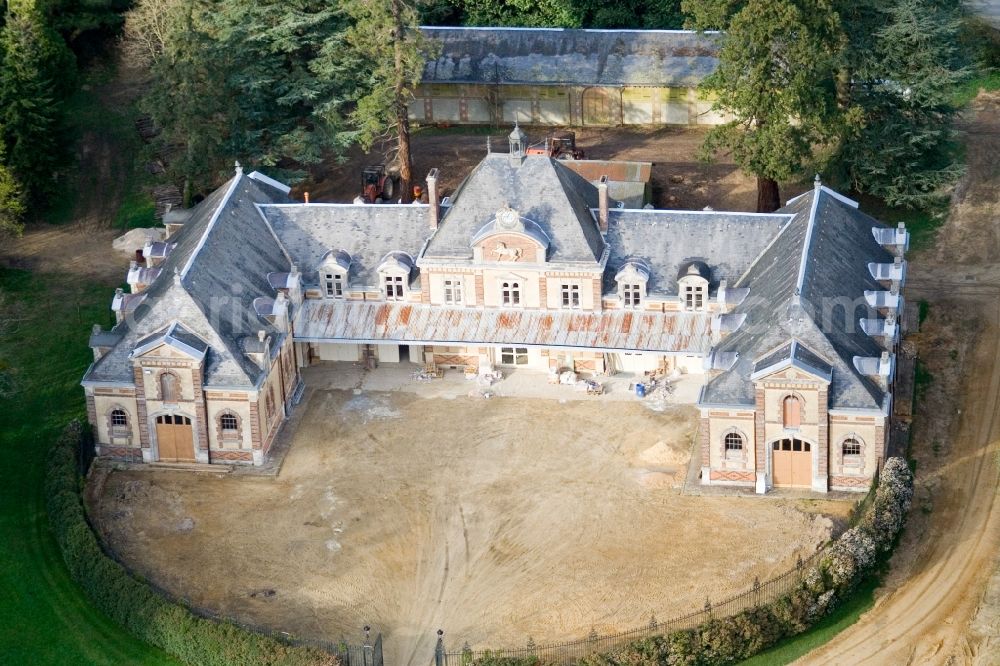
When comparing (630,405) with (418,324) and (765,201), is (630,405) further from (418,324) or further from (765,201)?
(765,201)

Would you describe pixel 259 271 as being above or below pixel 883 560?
A: above

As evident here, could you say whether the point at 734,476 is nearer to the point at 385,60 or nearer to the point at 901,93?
the point at 901,93

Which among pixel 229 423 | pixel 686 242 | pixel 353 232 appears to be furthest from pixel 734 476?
pixel 353 232

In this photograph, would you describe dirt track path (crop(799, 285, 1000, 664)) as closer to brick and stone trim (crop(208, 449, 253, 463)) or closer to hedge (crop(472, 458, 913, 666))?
hedge (crop(472, 458, 913, 666))

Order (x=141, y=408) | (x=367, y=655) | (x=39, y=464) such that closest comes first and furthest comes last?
(x=367, y=655) → (x=141, y=408) → (x=39, y=464)

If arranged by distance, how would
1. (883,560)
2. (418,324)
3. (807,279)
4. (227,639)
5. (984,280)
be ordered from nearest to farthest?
(227,639) → (883,560) → (807,279) → (418,324) → (984,280)

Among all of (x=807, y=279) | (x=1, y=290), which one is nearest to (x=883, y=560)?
(x=807, y=279)

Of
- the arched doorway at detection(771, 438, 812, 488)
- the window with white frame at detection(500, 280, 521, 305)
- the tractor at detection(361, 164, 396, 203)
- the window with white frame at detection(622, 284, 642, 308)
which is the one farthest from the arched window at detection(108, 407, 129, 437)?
the arched doorway at detection(771, 438, 812, 488)
